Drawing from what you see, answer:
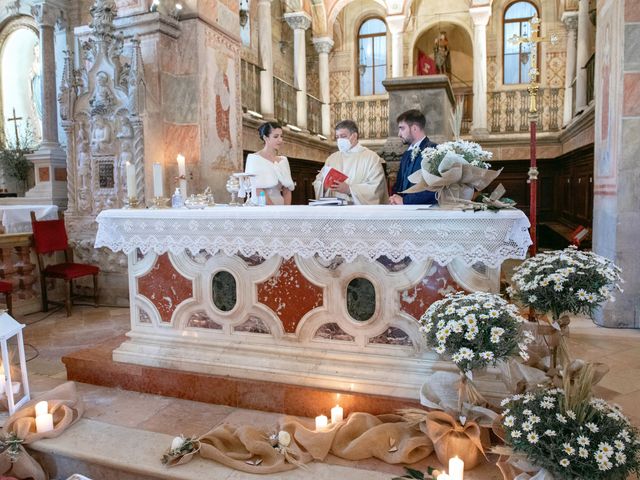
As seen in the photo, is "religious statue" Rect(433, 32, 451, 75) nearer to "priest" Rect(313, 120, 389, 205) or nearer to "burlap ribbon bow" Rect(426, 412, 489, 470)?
"priest" Rect(313, 120, 389, 205)

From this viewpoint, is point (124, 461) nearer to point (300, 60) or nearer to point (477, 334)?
point (477, 334)

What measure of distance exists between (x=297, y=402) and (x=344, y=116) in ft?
45.3

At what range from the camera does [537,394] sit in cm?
235

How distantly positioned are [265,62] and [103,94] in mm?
6280

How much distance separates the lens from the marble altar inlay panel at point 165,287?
4084mm

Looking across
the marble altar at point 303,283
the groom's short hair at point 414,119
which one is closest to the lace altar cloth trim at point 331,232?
the marble altar at point 303,283

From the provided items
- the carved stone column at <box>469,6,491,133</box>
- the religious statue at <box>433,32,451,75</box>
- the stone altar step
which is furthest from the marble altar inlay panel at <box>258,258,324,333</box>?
the religious statue at <box>433,32,451,75</box>

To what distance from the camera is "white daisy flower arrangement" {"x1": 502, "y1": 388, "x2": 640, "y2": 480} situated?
201 cm

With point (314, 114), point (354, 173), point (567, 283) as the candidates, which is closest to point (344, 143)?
point (354, 173)

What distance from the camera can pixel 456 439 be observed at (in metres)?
2.76

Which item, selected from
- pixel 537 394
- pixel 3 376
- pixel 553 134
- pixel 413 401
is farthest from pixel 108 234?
pixel 553 134

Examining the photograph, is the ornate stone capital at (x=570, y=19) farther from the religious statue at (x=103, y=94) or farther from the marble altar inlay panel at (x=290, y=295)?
the marble altar inlay panel at (x=290, y=295)

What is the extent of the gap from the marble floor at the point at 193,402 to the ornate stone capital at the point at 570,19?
10.6 metres

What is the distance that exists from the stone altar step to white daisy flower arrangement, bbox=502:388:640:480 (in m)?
Answer: 0.84
